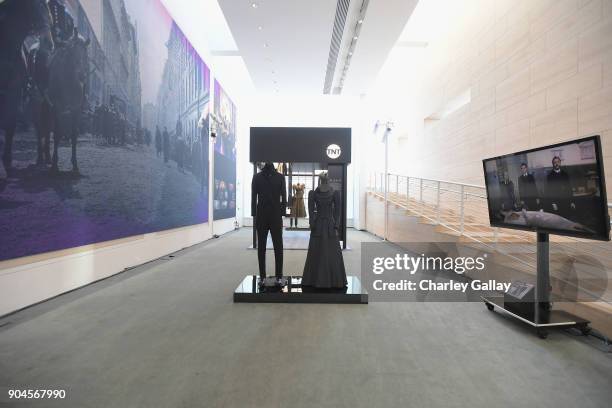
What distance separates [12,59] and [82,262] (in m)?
2.69

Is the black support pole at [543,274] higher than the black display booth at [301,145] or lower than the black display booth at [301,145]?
lower

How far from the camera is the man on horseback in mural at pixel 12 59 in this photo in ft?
10.9

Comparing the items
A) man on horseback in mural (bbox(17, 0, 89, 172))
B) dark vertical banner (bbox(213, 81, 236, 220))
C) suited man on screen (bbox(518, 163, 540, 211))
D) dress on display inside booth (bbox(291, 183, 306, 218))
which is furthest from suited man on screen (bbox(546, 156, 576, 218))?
dark vertical banner (bbox(213, 81, 236, 220))

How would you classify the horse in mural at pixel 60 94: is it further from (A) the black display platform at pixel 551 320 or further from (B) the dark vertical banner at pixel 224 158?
(B) the dark vertical banner at pixel 224 158

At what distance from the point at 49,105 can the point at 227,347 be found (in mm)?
3780

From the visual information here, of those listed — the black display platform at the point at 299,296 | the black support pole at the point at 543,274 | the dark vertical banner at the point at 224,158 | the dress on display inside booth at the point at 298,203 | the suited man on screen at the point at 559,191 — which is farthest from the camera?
the dark vertical banner at the point at 224,158

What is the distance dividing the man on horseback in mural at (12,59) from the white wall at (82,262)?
121 cm

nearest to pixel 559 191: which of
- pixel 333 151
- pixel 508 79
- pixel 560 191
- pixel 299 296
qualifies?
pixel 560 191

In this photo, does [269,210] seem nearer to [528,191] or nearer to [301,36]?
[528,191]

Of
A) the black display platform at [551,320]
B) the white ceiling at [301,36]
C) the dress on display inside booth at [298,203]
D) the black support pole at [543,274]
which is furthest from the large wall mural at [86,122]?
the black support pole at [543,274]

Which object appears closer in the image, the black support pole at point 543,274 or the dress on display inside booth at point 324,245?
the black support pole at point 543,274

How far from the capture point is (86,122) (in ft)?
15.0

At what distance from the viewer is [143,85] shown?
6.21m

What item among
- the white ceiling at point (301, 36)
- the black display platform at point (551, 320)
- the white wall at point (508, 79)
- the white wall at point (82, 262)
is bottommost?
the black display platform at point (551, 320)
